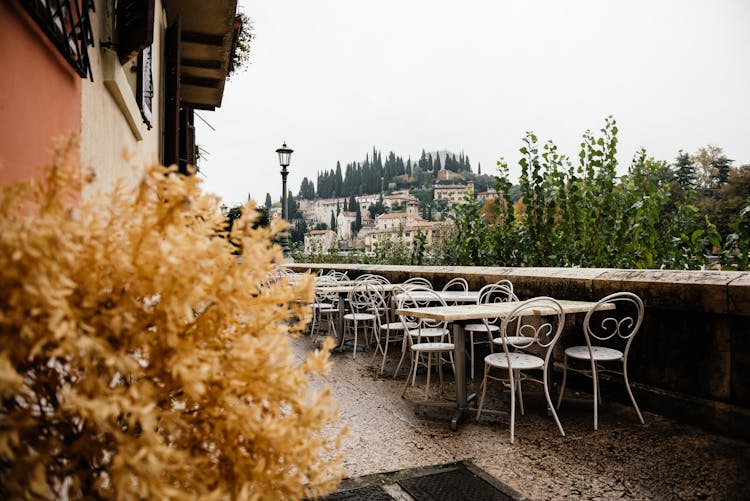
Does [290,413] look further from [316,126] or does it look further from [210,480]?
[316,126]

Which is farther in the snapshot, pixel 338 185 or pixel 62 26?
pixel 338 185

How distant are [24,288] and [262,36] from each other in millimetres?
8824

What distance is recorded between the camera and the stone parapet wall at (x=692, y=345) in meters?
3.31

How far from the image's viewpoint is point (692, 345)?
3643 mm

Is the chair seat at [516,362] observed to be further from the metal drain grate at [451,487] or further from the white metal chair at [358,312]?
Answer: the white metal chair at [358,312]

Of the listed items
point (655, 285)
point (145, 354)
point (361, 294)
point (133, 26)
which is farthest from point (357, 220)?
point (145, 354)

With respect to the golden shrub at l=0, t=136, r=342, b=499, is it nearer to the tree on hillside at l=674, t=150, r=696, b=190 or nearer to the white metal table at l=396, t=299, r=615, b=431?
the white metal table at l=396, t=299, r=615, b=431

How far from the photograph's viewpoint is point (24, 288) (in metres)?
0.72

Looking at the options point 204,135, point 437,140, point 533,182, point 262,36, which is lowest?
point 533,182

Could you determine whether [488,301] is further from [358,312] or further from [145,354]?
[145,354]

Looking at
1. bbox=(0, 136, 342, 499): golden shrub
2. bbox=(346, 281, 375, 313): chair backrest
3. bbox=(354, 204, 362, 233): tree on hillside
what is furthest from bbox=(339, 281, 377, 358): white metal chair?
bbox=(354, 204, 362, 233): tree on hillside

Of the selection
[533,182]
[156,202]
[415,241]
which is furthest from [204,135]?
[156,202]

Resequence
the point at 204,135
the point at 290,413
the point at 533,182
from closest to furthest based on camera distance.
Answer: the point at 290,413, the point at 533,182, the point at 204,135

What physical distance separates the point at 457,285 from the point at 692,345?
3.59 m
